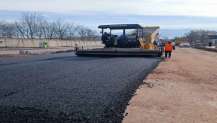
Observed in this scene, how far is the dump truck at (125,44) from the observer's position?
28219 millimetres

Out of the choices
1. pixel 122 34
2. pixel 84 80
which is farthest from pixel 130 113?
pixel 122 34

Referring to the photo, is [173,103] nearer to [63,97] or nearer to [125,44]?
[63,97]

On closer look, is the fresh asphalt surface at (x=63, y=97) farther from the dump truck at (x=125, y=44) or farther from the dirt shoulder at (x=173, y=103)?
the dump truck at (x=125, y=44)

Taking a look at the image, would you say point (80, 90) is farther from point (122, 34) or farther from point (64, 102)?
point (122, 34)

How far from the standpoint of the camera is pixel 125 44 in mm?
30688

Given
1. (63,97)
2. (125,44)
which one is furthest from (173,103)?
(125,44)

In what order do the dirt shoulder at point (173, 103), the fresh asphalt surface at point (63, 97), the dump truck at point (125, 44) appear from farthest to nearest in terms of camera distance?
the dump truck at point (125, 44), the dirt shoulder at point (173, 103), the fresh asphalt surface at point (63, 97)

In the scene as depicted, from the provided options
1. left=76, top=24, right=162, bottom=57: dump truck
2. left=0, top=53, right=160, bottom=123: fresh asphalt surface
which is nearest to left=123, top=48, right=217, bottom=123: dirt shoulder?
left=0, top=53, right=160, bottom=123: fresh asphalt surface

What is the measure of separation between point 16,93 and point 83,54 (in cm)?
1862

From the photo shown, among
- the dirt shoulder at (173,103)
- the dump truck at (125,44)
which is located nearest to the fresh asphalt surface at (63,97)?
the dirt shoulder at (173,103)

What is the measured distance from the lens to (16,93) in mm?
10609

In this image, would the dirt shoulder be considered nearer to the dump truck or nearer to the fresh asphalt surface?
the fresh asphalt surface

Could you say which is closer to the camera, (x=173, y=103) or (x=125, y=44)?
(x=173, y=103)

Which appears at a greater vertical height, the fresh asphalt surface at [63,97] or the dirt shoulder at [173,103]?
the fresh asphalt surface at [63,97]
